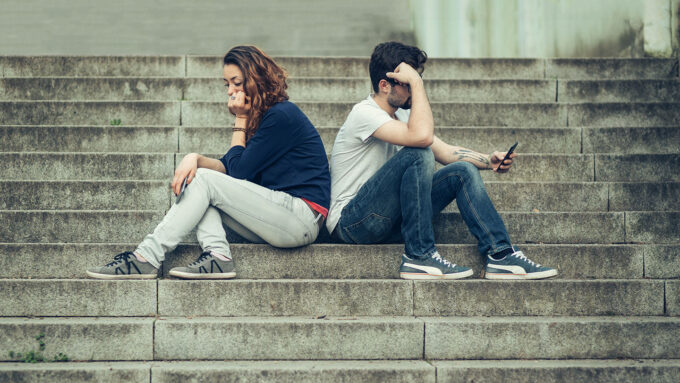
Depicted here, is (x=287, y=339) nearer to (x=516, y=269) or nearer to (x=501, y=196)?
(x=516, y=269)

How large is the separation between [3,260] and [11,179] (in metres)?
1.19

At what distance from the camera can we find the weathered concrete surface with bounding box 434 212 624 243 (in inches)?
172

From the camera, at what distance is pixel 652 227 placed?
438cm

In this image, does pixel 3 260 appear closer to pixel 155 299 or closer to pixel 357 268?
pixel 155 299

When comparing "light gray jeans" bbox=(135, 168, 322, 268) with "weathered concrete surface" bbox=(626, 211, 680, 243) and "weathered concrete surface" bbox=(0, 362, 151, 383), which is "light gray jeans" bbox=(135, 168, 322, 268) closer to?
"weathered concrete surface" bbox=(0, 362, 151, 383)

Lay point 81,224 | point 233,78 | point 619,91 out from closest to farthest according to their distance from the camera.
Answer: point 233,78 → point 81,224 → point 619,91

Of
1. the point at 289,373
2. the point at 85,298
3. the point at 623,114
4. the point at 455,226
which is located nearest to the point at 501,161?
the point at 455,226

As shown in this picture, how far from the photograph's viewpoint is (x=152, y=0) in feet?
28.1

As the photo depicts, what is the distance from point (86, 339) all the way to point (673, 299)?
3060mm

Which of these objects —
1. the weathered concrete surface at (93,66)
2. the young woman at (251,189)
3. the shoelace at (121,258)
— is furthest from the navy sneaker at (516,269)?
the weathered concrete surface at (93,66)

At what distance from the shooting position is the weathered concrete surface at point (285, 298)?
11.9 feet

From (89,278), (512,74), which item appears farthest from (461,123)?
(89,278)

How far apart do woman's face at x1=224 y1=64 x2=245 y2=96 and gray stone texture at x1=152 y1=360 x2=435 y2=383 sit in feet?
5.07

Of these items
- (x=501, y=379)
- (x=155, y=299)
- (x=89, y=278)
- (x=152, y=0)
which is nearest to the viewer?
(x=501, y=379)
